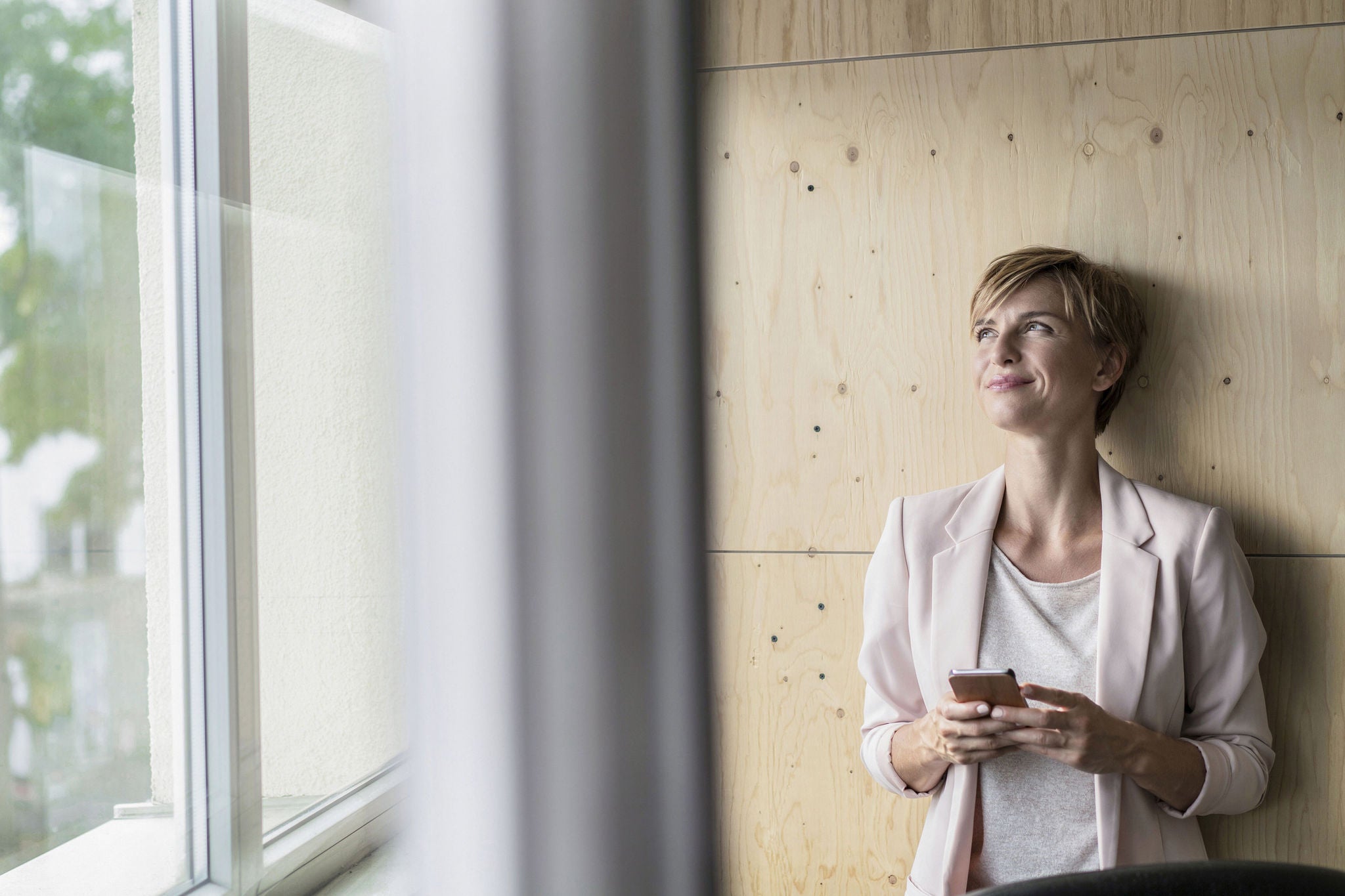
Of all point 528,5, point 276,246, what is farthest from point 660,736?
point 276,246

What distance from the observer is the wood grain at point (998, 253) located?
143 cm

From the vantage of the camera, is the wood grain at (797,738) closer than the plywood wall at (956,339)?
No

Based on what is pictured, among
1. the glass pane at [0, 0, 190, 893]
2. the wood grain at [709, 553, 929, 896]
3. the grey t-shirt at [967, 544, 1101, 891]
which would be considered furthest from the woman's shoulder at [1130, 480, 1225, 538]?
the glass pane at [0, 0, 190, 893]

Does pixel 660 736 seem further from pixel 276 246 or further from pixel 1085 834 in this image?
pixel 276 246

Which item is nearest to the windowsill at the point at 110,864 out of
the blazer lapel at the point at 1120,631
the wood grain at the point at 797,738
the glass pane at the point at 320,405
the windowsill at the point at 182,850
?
the windowsill at the point at 182,850

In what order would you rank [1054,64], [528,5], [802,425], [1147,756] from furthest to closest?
[802,425], [1054,64], [1147,756], [528,5]

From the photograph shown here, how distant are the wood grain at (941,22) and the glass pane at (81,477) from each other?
88 centimetres

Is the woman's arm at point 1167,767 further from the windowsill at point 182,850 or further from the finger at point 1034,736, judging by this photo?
the windowsill at point 182,850

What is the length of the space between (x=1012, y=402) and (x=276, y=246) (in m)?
1.11

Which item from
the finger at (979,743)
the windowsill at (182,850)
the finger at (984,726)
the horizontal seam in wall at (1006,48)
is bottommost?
the windowsill at (182,850)

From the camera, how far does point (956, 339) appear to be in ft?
5.02

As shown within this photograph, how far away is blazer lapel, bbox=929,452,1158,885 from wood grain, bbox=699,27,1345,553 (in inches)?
4.9

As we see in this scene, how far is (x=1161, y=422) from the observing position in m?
1.48

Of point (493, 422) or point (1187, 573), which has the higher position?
point (493, 422)
